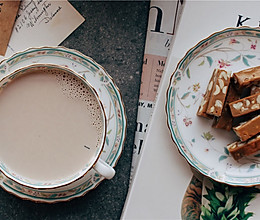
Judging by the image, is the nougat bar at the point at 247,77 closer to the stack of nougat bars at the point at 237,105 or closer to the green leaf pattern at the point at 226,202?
the stack of nougat bars at the point at 237,105

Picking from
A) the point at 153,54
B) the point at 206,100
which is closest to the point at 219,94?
the point at 206,100

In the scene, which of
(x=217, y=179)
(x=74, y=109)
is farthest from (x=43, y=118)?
(x=217, y=179)

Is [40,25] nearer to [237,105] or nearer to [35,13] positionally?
[35,13]

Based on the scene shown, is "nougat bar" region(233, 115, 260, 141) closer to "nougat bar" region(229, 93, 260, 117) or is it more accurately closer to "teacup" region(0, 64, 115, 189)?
"nougat bar" region(229, 93, 260, 117)

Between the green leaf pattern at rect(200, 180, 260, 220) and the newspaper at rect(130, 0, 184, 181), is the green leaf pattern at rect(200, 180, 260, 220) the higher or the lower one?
the lower one

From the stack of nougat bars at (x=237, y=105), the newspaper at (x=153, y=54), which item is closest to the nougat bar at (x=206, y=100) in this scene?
the stack of nougat bars at (x=237, y=105)

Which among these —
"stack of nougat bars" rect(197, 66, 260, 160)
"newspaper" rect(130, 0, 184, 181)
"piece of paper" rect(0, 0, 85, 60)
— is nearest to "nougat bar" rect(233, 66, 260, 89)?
"stack of nougat bars" rect(197, 66, 260, 160)
